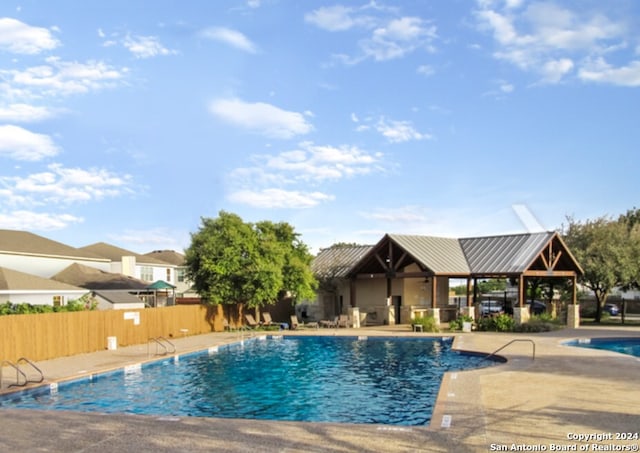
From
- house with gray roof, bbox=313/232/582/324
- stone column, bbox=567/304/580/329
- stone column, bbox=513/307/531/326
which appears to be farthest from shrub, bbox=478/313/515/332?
stone column, bbox=567/304/580/329

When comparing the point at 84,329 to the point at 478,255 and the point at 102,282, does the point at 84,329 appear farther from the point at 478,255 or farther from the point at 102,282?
the point at 102,282

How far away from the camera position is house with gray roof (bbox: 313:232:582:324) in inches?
1262

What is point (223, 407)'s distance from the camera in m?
13.9

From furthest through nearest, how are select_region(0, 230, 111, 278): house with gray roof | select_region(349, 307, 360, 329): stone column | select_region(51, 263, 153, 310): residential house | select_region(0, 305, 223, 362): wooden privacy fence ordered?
1. select_region(51, 263, 153, 310): residential house
2. select_region(0, 230, 111, 278): house with gray roof
3. select_region(349, 307, 360, 329): stone column
4. select_region(0, 305, 223, 362): wooden privacy fence

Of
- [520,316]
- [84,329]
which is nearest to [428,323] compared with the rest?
[520,316]

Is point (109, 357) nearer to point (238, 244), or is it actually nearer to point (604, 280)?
point (238, 244)

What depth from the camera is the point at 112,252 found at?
55781 millimetres

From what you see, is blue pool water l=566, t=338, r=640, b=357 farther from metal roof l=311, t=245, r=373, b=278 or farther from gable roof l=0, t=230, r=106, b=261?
gable roof l=0, t=230, r=106, b=261

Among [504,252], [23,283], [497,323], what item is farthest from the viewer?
[504,252]

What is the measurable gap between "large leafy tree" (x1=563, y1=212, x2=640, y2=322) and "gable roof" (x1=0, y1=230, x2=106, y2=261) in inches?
1456

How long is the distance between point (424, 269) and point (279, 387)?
17.6 m

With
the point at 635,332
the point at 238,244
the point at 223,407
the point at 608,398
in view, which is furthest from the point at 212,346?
the point at 635,332

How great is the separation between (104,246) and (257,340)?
35.3 m

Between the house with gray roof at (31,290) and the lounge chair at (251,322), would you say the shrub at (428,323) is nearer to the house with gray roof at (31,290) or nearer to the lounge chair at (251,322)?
the lounge chair at (251,322)
